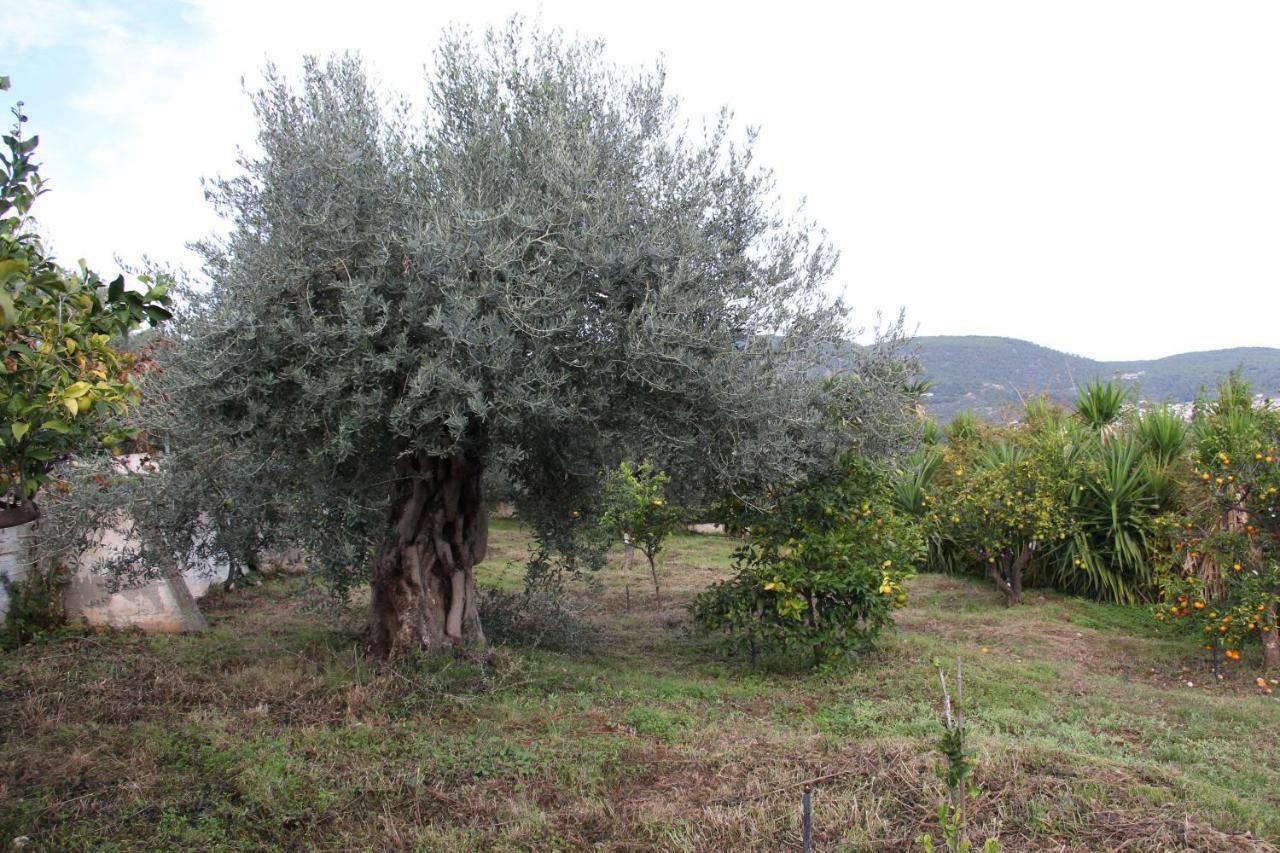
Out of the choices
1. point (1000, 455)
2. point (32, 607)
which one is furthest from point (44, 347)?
point (1000, 455)

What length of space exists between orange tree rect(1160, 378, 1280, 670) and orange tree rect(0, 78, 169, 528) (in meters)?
8.75

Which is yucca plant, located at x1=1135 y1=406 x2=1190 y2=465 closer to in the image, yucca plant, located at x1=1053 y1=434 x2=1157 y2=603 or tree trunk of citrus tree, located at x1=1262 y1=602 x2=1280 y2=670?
yucca plant, located at x1=1053 y1=434 x2=1157 y2=603

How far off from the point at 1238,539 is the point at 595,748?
21.6 ft

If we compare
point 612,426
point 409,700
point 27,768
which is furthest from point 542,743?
point 27,768

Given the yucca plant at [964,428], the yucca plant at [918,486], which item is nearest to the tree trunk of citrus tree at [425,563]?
the yucca plant at [918,486]

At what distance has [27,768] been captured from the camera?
16.0 ft

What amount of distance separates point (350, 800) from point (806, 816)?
7.93ft

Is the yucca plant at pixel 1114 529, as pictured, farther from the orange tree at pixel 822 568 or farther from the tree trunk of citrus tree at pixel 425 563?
the tree trunk of citrus tree at pixel 425 563

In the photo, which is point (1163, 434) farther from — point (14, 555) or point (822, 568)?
point (14, 555)

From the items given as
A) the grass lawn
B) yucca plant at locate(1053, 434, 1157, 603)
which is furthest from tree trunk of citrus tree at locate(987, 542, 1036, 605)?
the grass lawn

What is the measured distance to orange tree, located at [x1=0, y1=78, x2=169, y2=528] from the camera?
3.03 meters

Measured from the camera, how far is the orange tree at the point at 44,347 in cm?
303

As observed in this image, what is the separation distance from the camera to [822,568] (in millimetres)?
7648

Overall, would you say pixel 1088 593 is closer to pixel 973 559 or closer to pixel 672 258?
pixel 973 559
